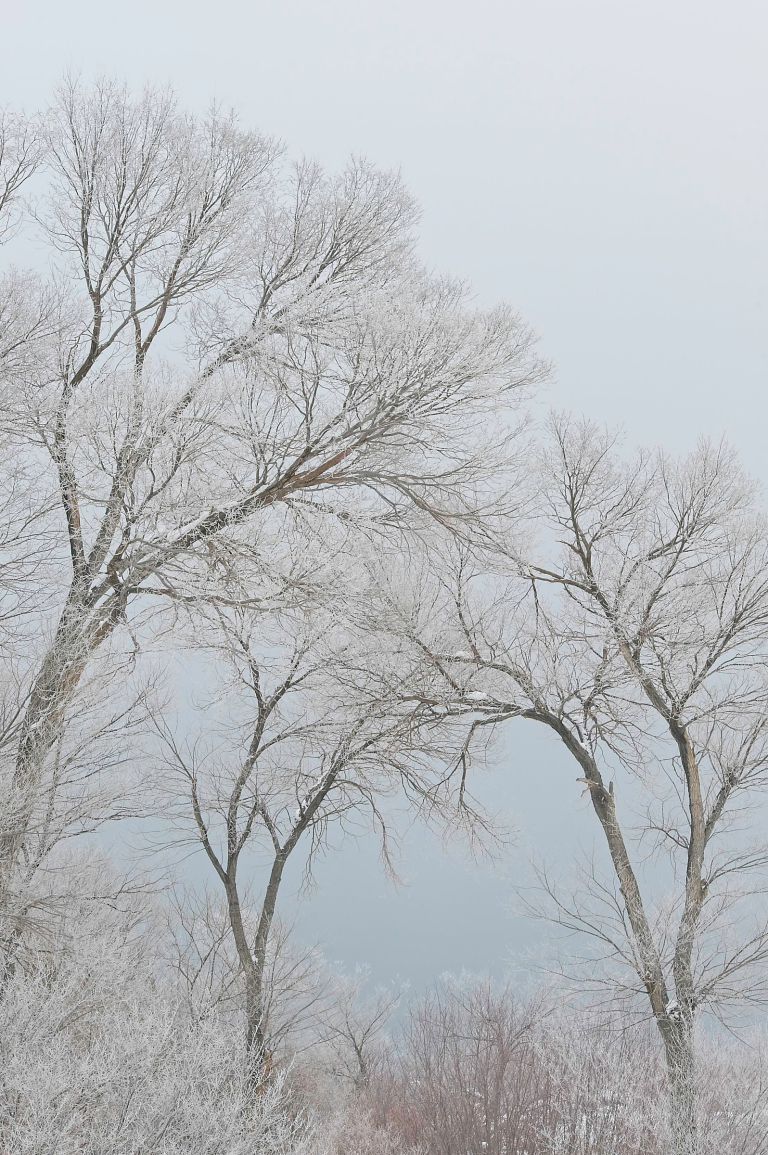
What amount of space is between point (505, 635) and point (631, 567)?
191 cm

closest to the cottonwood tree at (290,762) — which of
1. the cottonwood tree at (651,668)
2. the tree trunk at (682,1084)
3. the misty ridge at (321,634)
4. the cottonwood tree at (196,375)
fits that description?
the misty ridge at (321,634)

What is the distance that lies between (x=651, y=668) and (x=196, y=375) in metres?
6.63

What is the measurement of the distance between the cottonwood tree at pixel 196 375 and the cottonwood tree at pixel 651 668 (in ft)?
7.55

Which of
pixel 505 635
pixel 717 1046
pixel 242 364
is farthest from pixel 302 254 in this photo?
pixel 717 1046

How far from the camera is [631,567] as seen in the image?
1109 cm

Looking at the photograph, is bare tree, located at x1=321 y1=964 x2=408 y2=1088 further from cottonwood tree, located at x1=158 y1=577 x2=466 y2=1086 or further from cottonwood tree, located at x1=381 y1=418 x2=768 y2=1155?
cottonwood tree, located at x1=381 y1=418 x2=768 y2=1155

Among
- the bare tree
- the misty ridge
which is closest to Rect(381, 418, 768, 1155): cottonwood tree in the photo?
the misty ridge

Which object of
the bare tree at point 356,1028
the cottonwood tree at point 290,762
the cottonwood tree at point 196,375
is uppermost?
the cottonwood tree at point 196,375

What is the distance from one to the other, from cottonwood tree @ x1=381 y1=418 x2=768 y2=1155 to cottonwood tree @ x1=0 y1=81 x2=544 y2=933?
230cm

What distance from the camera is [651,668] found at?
10.6m

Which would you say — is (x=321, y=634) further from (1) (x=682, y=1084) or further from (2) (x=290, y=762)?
(1) (x=682, y=1084)

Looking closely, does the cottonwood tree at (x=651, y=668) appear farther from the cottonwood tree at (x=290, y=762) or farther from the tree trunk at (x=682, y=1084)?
the cottonwood tree at (x=290, y=762)

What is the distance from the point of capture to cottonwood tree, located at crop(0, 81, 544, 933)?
7.96 meters

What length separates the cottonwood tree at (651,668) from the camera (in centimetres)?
1031
